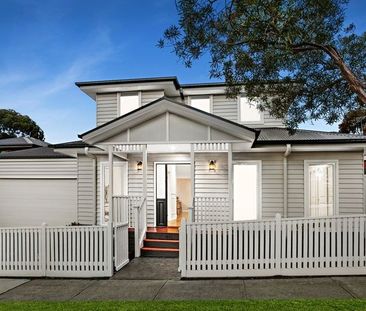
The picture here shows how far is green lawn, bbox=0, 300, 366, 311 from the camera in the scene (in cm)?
484

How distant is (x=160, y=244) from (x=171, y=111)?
13.2ft

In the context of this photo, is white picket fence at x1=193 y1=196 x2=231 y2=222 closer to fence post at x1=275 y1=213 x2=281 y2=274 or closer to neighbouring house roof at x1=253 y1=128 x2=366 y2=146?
neighbouring house roof at x1=253 y1=128 x2=366 y2=146

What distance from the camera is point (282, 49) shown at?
6262 millimetres

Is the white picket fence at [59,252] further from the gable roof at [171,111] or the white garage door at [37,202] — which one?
the white garage door at [37,202]

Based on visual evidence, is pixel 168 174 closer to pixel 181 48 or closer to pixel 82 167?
pixel 82 167

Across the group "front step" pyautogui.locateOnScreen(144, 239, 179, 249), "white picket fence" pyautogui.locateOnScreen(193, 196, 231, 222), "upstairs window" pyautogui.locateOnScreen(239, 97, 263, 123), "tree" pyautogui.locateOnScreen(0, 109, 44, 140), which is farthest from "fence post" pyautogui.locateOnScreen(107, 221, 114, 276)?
"tree" pyautogui.locateOnScreen(0, 109, 44, 140)

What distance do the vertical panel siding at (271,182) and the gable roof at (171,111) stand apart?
2.79m

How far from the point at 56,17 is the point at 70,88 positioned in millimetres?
18182

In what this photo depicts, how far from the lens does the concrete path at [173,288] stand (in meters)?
5.72

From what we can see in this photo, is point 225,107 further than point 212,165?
Yes

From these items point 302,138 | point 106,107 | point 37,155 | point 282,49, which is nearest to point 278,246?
point 282,49

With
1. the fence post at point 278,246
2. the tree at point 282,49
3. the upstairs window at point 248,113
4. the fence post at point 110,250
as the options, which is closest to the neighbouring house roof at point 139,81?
the upstairs window at point 248,113

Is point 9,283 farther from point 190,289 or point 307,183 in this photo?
point 307,183

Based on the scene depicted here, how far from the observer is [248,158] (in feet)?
36.9
